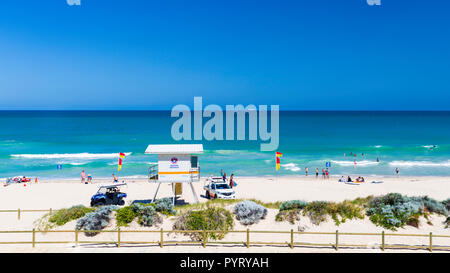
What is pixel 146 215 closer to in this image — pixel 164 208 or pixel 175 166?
pixel 164 208

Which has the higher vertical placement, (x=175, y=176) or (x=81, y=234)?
(x=175, y=176)

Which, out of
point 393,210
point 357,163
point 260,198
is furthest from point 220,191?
point 357,163

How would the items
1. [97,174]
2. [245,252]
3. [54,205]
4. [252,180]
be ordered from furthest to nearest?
[97,174], [252,180], [54,205], [245,252]

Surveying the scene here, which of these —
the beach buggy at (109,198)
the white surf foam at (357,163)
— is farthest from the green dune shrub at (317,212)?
the white surf foam at (357,163)

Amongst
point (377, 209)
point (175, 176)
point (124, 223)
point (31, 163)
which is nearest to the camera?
point (124, 223)

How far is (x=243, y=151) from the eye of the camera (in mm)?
56312

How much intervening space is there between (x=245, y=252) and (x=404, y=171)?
34816 millimetres

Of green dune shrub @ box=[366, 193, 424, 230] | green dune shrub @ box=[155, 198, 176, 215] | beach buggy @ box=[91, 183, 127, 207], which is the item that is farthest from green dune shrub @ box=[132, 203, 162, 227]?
green dune shrub @ box=[366, 193, 424, 230]

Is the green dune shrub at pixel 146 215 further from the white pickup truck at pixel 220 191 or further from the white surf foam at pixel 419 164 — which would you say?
the white surf foam at pixel 419 164

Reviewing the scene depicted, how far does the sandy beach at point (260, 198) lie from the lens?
476 inches

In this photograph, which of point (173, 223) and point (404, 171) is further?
point (404, 171)

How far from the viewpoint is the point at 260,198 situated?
24359mm

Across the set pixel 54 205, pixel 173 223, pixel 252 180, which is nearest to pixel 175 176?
pixel 173 223
